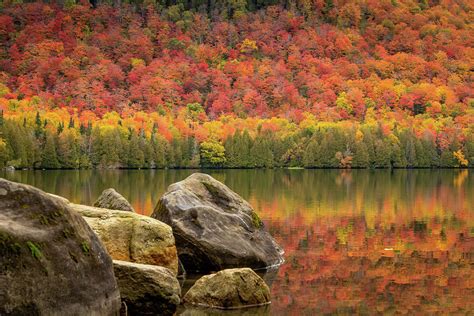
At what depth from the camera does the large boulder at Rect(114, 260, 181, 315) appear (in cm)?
1700

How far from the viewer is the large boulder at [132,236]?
19141 mm

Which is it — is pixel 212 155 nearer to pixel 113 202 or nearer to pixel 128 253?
pixel 113 202

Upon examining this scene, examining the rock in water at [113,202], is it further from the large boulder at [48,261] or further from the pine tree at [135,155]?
the pine tree at [135,155]

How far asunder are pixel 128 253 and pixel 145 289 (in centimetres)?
232

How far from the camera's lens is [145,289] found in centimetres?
1709

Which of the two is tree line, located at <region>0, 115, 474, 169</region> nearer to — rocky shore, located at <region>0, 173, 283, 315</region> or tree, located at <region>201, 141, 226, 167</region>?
tree, located at <region>201, 141, 226, 167</region>

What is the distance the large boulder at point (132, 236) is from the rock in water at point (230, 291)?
1693mm

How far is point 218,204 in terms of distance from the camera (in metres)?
24.1

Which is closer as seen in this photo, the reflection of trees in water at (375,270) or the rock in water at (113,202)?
the reflection of trees in water at (375,270)

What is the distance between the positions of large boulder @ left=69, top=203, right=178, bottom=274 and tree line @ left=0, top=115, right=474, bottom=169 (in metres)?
113

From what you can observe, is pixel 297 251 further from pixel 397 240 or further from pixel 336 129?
pixel 336 129

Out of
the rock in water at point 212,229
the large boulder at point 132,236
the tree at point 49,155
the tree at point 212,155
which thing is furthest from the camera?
the tree at point 212,155

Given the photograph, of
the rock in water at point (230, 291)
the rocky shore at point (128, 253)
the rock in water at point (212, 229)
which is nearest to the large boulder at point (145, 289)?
the rocky shore at point (128, 253)

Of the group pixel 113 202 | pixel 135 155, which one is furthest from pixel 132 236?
pixel 135 155
